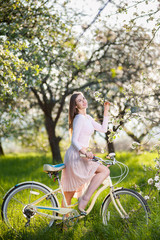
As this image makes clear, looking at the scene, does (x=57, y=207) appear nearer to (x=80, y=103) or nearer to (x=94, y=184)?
(x=94, y=184)

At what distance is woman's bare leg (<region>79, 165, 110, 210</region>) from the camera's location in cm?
424

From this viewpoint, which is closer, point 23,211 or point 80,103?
point 23,211

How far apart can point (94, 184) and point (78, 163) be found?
36 cm

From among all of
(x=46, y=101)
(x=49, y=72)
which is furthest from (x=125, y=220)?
(x=46, y=101)

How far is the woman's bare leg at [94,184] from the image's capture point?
4.24 meters

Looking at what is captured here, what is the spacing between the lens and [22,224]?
4.43 meters

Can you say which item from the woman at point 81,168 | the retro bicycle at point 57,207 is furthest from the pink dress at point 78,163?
the retro bicycle at point 57,207

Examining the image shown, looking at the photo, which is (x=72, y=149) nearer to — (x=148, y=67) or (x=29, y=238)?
(x=29, y=238)

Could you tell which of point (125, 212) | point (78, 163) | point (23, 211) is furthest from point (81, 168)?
point (23, 211)

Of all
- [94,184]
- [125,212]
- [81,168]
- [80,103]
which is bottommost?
[125,212]

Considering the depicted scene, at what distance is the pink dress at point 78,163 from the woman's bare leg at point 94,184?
7 centimetres

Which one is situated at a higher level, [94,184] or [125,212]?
[94,184]

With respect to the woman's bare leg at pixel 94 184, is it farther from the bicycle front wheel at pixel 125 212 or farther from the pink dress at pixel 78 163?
the bicycle front wheel at pixel 125 212

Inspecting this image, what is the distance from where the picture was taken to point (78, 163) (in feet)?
14.0
